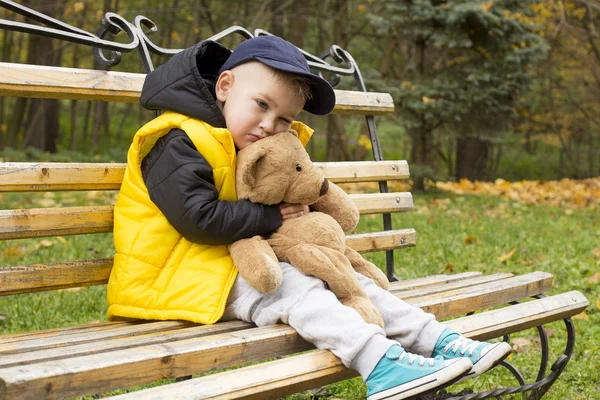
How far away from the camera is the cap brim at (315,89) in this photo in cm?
240

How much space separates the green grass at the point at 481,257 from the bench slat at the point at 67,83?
1.50 m

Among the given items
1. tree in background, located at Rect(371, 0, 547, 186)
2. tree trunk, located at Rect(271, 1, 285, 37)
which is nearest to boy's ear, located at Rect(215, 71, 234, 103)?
tree in background, located at Rect(371, 0, 547, 186)

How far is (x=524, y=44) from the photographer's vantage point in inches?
417

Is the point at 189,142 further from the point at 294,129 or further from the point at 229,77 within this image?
the point at 294,129

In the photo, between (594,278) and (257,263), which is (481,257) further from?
(257,263)

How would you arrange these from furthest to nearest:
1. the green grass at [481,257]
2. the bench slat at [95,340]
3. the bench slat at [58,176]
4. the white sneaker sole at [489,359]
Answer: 1. the green grass at [481,257]
2. the bench slat at [58,176]
3. the white sneaker sole at [489,359]
4. the bench slat at [95,340]

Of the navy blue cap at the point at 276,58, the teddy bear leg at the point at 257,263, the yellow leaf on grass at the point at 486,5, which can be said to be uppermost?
the yellow leaf on grass at the point at 486,5

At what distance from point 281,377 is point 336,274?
50 cm

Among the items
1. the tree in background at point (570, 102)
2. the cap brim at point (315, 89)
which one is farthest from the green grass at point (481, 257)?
the tree in background at point (570, 102)

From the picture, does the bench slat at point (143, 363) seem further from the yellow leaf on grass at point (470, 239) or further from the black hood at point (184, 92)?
the yellow leaf on grass at point (470, 239)

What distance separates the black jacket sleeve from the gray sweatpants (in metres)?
0.17

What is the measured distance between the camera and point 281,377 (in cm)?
190

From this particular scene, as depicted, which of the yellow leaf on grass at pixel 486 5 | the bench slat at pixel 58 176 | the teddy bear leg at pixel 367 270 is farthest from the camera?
the yellow leaf on grass at pixel 486 5

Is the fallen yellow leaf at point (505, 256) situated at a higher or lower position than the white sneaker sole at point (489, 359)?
lower
